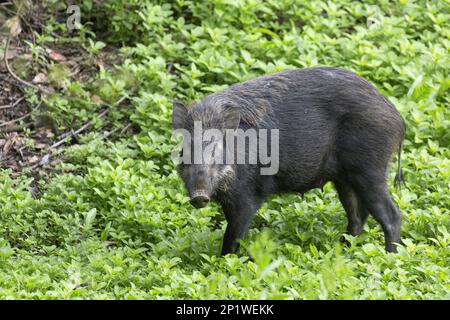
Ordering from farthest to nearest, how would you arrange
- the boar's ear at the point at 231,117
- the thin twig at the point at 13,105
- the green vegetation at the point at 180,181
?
the thin twig at the point at 13,105 < the boar's ear at the point at 231,117 < the green vegetation at the point at 180,181

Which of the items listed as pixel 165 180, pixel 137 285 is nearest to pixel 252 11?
pixel 165 180

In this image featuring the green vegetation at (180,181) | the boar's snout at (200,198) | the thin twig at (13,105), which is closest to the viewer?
the green vegetation at (180,181)

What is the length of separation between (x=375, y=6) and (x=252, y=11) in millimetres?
1537

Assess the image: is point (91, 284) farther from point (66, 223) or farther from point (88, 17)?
point (88, 17)

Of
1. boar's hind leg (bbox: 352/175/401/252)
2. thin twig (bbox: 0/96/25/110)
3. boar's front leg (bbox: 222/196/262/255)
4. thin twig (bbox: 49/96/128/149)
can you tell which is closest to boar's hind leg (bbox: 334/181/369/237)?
boar's hind leg (bbox: 352/175/401/252)

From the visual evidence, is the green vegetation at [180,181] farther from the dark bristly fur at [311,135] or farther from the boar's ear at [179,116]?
the boar's ear at [179,116]

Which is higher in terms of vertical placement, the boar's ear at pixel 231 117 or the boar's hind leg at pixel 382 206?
the boar's ear at pixel 231 117

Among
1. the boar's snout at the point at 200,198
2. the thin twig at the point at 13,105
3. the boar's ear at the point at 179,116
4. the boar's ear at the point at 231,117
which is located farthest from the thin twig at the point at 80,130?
the boar's snout at the point at 200,198

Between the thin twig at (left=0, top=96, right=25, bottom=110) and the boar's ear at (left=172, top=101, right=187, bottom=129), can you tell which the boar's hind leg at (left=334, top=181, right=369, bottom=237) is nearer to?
the boar's ear at (left=172, top=101, right=187, bottom=129)

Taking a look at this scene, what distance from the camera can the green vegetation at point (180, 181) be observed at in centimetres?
645

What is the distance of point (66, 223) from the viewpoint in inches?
309

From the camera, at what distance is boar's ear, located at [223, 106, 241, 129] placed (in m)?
7.18

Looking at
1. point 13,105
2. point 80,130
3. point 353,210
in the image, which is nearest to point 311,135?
point 353,210

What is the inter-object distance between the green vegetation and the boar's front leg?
19 cm
